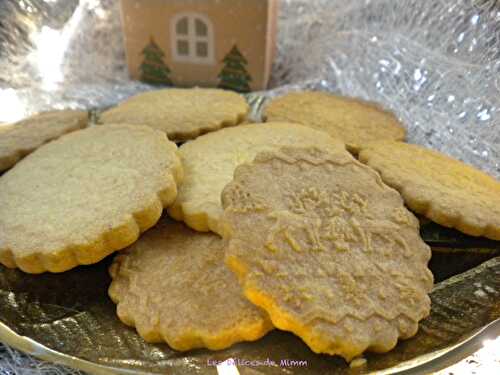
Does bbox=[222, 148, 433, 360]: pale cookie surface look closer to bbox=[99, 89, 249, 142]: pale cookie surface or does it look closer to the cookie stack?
the cookie stack

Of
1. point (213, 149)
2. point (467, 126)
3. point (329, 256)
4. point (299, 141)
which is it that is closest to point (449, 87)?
point (467, 126)

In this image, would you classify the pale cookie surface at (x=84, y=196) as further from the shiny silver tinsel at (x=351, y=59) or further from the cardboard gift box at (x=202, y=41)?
the cardboard gift box at (x=202, y=41)

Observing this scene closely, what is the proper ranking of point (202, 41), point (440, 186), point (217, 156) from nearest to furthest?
point (440, 186) < point (217, 156) < point (202, 41)

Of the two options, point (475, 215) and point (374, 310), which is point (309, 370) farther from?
point (475, 215)

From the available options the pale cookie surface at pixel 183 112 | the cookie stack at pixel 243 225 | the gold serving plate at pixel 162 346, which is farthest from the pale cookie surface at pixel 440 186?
the pale cookie surface at pixel 183 112

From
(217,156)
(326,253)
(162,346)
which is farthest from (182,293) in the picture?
(217,156)

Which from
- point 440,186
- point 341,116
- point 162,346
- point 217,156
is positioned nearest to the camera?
point 162,346

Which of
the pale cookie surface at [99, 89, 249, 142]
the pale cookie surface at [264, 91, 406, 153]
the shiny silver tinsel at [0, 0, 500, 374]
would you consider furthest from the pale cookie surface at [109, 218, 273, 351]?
the shiny silver tinsel at [0, 0, 500, 374]

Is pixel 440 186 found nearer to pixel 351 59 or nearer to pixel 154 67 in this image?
pixel 351 59
